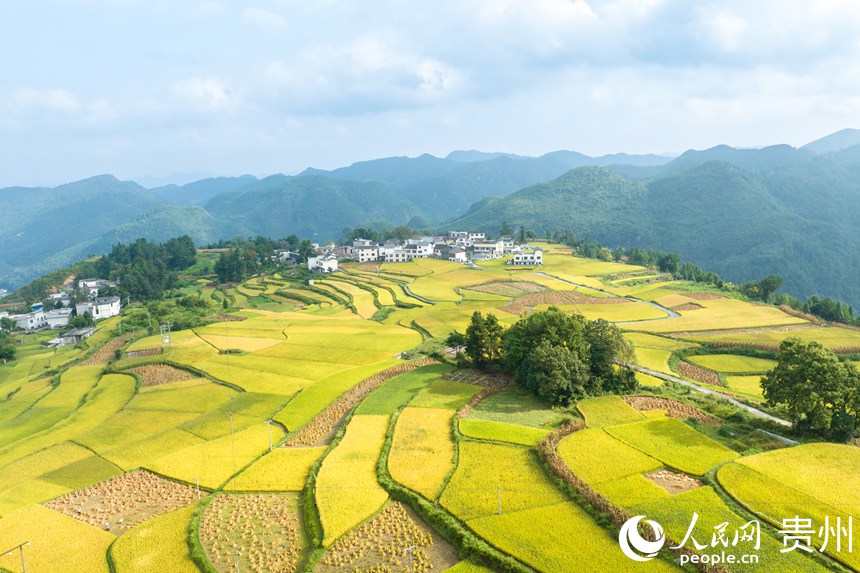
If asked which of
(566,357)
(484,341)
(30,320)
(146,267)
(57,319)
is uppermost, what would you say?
(146,267)

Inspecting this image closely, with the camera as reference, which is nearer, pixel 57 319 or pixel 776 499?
pixel 776 499

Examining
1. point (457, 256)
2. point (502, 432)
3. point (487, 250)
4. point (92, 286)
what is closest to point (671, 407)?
point (502, 432)

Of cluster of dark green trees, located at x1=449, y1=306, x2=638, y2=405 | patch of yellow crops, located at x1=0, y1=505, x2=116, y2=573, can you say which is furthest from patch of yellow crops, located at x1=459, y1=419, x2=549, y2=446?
patch of yellow crops, located at x1=0, y1=505, x2=116, y2=573

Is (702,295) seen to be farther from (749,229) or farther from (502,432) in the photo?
(749,229)

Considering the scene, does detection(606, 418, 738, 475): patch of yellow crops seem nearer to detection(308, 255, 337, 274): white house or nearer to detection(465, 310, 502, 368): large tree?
detection(465, 310, 502, 368): large tree

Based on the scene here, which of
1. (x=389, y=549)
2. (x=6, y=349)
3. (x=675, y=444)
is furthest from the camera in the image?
(x=6, y=349)

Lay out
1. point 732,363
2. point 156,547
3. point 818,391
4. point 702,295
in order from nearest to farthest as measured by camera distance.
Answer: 1. point 156,547
2. point 818,391
3. point 732,363
4. point 702,295

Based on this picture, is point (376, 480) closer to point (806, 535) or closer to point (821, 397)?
point (806, 535)

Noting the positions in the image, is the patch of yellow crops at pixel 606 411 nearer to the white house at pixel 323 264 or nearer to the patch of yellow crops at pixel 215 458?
the patch of yellow crops at pixel 215 458
